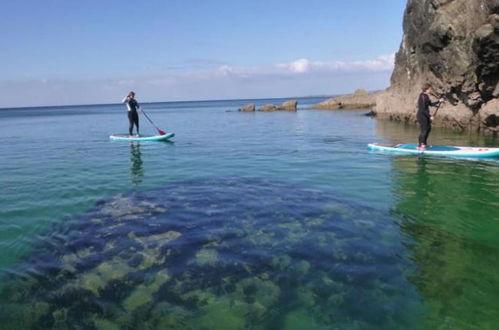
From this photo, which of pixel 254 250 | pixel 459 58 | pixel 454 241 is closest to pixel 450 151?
pixel 454 241

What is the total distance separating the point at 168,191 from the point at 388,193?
635cm

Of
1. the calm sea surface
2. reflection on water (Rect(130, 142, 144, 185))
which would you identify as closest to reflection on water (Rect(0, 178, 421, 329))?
the calm sea surface

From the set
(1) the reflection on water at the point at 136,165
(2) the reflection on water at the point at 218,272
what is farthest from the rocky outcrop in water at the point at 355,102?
(2) the reflection on water at the point at 218,272

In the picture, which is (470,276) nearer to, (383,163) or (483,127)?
(383,163)

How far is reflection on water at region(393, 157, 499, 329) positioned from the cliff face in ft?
33.6

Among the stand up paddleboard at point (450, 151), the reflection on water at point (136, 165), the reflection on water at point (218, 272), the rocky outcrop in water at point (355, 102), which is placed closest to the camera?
the reflection on water at point (218, 272)

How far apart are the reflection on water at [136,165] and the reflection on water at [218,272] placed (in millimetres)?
4400

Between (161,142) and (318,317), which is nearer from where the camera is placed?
(318,317)

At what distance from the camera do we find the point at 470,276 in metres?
6.39

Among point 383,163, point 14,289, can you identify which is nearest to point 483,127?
point 383,163

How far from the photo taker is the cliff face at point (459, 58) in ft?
72.0

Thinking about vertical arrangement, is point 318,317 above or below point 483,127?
below

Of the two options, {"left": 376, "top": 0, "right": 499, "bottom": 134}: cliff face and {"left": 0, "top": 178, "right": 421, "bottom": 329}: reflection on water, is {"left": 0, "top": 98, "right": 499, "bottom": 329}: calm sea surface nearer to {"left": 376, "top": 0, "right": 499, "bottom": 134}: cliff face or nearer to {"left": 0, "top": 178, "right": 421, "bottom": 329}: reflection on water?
{"left": 0, "top": 178, "right": 421, "bottom": 329}: reflection on water

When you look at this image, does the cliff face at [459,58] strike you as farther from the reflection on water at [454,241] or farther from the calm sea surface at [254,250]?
the reflection on water at [454,241]
